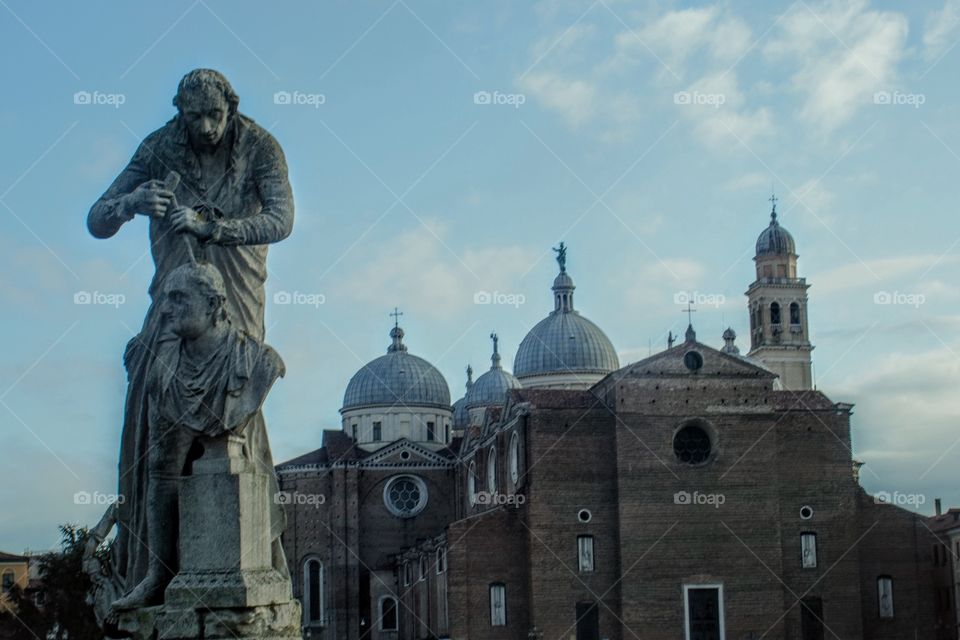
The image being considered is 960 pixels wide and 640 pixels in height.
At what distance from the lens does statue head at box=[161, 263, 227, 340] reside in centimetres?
634

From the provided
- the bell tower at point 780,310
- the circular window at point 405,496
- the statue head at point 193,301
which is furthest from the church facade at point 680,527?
the statue head at point 193,301

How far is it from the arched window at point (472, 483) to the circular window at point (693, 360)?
1513 centimetres

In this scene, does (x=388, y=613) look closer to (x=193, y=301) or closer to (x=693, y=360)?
(x=693, y=360)

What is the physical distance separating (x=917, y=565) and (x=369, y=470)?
91.9ft

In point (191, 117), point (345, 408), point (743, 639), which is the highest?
point (345, 408)

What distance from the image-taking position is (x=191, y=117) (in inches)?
279

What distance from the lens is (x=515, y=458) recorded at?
6100 cm

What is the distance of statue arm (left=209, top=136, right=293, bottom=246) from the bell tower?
8562cm

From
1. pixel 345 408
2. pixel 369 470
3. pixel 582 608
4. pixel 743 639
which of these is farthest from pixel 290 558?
pixel 743 639

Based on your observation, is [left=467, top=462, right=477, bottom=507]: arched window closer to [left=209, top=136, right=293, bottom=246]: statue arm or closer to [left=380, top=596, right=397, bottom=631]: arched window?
[left=380, top=596, right=397, bottom=631]: arched window

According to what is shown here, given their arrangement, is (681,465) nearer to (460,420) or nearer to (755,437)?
(755,437)

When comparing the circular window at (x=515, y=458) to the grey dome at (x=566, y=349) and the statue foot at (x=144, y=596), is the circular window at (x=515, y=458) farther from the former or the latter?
the statue foot at (x=144, y=596)

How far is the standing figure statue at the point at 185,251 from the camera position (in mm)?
6523

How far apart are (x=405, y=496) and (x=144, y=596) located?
70.4m
